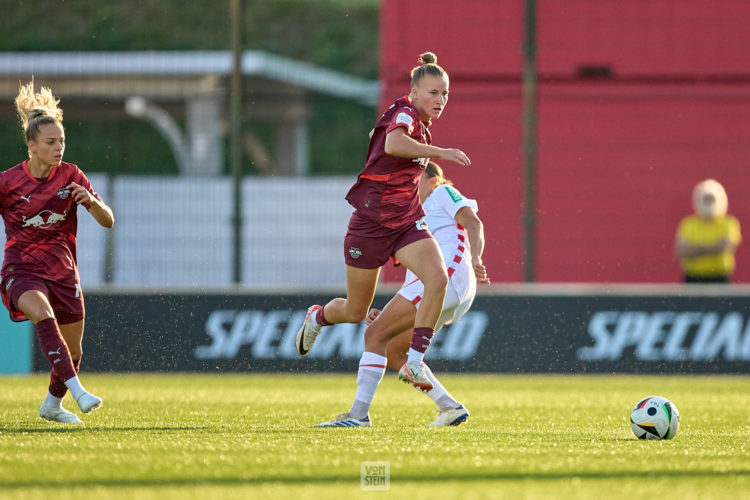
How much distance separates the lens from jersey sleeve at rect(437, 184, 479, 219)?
748 cm

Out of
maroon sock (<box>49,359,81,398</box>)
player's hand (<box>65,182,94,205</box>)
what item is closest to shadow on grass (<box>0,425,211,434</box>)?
maroon sock (<box>49,359,81,398</box>)

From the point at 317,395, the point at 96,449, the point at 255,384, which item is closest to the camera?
the point at 96,449

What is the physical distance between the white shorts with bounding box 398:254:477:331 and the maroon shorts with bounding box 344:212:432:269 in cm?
50

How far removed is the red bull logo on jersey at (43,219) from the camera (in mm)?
7012

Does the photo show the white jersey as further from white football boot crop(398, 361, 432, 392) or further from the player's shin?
white football boot crop(398, 361, 432, 392)

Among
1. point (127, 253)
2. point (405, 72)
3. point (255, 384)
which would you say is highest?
point (405, 72)

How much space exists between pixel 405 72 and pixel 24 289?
906cm

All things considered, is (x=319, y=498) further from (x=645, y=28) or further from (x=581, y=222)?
(x=645, y=28)

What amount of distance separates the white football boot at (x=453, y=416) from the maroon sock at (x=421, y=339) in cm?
53

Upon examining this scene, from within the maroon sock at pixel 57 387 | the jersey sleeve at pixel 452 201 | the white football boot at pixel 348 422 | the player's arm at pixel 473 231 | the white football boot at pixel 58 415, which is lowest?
the white football boot at pixel 58 415

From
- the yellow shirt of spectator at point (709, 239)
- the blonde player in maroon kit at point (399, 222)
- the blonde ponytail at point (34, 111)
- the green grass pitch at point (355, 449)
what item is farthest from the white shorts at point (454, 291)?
the yellow shirt of spectator at point (709, 239)

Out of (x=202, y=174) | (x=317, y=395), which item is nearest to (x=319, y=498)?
(x=317, y=395)

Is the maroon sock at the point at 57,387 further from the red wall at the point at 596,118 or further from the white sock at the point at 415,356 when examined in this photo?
the red wall at the point at 596,118

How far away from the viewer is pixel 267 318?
1200 cm
